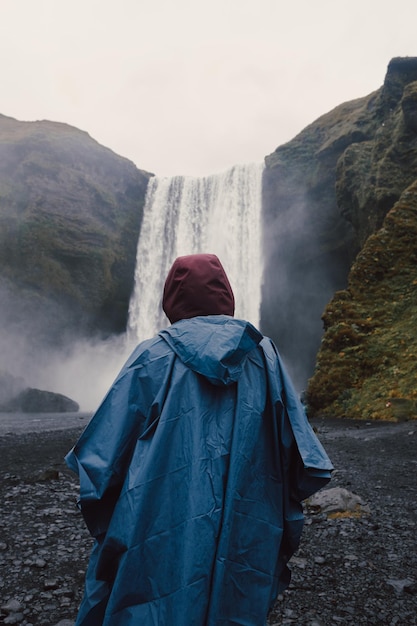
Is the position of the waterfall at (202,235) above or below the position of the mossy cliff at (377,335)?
above

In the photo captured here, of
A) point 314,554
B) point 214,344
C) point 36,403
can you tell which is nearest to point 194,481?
point 214,344

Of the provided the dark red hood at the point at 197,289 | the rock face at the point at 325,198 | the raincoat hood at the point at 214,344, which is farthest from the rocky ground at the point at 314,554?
the rock face at the point at 325,198

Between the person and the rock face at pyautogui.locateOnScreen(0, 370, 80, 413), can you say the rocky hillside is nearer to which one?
the rock face at pyautogui.locateOnScreen(0, 370, 80, 413)

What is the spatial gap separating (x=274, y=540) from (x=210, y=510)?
39cm

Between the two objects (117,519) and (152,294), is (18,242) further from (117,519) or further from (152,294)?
(117,519)

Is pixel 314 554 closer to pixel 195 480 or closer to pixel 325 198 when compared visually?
Answer: pixel 195 480

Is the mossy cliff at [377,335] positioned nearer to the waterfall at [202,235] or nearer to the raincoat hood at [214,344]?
the raincoat hood at [214,344]

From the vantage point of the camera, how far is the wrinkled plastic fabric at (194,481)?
1799 mm

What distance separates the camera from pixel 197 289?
7.60ft

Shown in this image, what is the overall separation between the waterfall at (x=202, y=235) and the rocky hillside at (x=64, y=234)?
2294 mm

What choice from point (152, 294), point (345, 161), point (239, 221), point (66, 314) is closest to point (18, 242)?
point (66, 314)

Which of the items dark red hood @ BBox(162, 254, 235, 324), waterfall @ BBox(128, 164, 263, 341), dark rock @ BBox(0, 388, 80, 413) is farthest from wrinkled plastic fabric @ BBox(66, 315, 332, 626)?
waterfall @ BBox(128, 164, 263, 341)

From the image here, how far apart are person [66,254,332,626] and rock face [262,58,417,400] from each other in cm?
2691

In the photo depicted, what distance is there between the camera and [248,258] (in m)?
40.5
